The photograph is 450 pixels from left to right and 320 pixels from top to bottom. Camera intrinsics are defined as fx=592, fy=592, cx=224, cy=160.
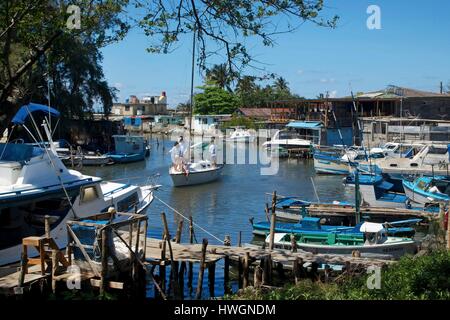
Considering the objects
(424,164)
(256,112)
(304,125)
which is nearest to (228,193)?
(424,164)

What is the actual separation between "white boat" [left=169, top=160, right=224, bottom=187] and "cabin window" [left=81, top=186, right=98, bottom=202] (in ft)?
57.5

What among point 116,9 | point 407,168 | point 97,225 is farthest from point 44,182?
point 407,168

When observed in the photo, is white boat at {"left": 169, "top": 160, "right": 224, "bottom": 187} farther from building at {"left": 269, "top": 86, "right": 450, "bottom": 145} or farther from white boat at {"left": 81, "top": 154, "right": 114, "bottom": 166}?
building at {"left": 269, "top": 86, "right": 450, "bottom": 145}

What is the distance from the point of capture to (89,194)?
19.2 m

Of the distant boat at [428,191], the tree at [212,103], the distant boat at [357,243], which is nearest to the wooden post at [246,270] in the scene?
the distant boat at [357,243]

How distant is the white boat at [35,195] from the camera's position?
16.1 metres

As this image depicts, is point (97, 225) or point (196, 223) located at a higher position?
point (97, 225)

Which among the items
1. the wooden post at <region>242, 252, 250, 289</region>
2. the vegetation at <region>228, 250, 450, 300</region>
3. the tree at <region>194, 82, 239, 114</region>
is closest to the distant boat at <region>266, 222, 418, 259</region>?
the wooden post at <region>242, 252, 250, 289</region>

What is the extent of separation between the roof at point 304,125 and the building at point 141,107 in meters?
53.8

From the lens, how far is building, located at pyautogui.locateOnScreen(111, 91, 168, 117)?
366 ft

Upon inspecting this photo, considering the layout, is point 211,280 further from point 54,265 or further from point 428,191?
point 428,191

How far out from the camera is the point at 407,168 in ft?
113
